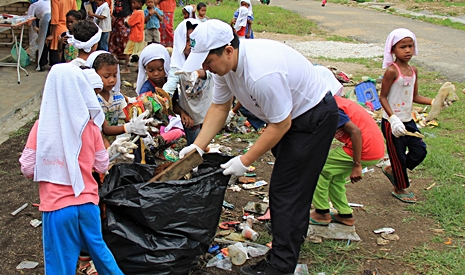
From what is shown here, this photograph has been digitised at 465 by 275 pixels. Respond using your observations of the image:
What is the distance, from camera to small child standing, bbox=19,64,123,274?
102 inches

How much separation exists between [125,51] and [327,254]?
22.5ft

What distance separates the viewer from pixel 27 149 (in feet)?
8.72

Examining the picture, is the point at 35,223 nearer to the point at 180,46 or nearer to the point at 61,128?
the point at 61,128

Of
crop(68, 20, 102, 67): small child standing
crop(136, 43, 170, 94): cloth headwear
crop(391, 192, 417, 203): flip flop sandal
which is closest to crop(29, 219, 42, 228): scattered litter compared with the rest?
crop(136, 43, 170, 94): cloth headwear

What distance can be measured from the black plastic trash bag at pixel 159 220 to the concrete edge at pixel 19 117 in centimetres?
350

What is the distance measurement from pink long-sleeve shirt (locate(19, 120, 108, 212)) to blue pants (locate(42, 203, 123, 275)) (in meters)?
0.04

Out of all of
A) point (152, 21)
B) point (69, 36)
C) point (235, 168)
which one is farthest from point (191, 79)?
point (152, 21)

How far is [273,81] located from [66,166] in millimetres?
1286

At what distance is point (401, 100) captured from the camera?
460 centimetres

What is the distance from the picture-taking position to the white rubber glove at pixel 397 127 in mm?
4332

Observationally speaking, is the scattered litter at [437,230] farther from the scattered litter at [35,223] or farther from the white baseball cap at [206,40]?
the scattered litter at [35,223]

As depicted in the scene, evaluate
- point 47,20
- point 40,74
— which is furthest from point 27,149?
point 47,20

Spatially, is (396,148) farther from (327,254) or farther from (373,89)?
(373,89)

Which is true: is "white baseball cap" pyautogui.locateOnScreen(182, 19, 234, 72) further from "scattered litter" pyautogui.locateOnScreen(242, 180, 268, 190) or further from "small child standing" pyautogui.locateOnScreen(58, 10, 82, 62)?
"small child standing" pyautogui.locateOnScreen(58, 10, 82, 62)
